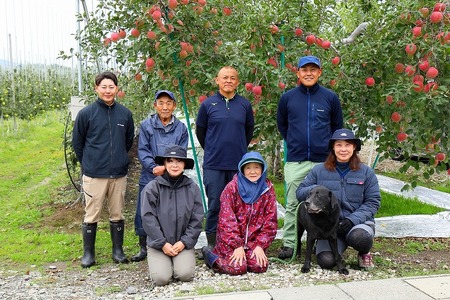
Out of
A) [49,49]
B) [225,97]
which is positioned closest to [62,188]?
[225,97]

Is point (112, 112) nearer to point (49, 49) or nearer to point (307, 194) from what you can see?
point (307, 194)

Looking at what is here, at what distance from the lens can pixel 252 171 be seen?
12.3 feet

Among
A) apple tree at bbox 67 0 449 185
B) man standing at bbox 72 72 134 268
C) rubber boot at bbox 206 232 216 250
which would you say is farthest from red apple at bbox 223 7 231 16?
rubber boot at bbox 206 232 216 250

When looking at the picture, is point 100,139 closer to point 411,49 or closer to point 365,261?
point 365,261

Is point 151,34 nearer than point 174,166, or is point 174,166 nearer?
point 174,166

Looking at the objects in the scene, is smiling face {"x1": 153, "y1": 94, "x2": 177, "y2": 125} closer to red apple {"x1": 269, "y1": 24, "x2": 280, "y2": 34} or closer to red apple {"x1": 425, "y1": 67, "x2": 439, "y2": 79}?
red apple {"x1": 269, "y1": 24, "x2": 280, "y2": 34}

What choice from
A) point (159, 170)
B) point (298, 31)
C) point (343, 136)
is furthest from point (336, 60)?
point (159, 170)

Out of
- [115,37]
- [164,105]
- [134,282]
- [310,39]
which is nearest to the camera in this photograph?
[134,282]

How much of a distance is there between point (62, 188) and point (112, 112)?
12.0 feet

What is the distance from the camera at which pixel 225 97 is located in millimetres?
4023

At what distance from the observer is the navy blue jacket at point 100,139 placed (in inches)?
161

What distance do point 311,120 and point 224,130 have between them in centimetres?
69

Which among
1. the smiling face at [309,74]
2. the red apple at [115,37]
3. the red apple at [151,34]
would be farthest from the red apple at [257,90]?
the red apple at [115,37]

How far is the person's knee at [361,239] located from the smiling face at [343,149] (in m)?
0.54
